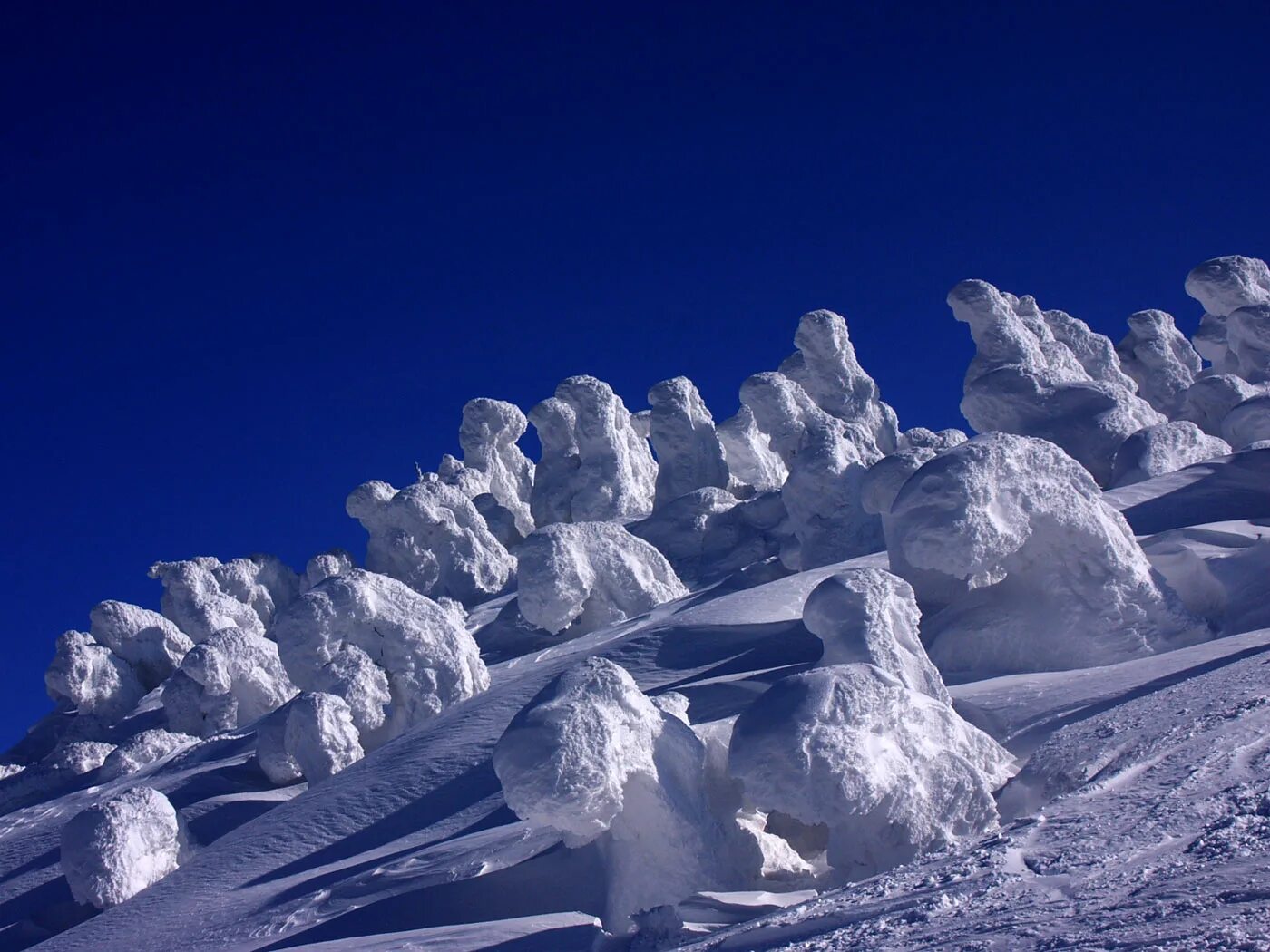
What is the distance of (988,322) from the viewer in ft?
85.0

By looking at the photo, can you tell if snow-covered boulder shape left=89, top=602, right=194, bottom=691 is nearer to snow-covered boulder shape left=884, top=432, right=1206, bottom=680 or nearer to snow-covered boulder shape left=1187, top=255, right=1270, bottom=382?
snow-covered boulder shape left=884, top=432, right=1206, bottom=680

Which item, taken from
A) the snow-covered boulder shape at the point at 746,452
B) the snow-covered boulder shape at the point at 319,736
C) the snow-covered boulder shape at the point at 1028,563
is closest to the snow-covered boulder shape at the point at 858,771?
the snow-covered boulder shape at the point at 1028,563

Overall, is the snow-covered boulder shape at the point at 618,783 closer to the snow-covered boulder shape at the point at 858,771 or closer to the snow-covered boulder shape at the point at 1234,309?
Result: the snow-covered boulder shape at the point at 858,771

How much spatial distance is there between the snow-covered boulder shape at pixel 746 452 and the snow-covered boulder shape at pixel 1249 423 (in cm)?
1102

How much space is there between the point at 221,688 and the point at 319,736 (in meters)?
6.68

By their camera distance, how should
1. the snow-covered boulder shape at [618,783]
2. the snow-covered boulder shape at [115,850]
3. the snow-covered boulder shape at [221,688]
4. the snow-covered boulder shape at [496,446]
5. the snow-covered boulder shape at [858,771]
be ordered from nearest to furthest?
the snow-covered boulder shape at [858,771]
the snow-covered boulder shape at [618,783]
the snow-covered boulder shape at [115,850]
the snow-covered boulder shape at [221,688]
the snow-covered boulder shape at [496,446]

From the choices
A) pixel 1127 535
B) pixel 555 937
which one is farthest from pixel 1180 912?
pixel 1127 535

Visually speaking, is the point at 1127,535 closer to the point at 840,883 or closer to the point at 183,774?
the point at 840,883

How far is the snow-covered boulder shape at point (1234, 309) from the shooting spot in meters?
25.1

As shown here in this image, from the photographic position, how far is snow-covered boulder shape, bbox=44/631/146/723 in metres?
23.0

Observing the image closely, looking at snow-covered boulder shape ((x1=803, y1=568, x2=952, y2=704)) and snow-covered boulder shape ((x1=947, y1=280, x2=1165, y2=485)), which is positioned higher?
snow-covered boulder shape ((x1=947, y1=280, x2=1165, y2=485))

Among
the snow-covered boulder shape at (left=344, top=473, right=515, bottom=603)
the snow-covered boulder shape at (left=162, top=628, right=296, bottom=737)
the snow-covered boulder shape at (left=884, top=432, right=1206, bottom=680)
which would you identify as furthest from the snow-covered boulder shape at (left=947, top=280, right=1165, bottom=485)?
the snow-covered boulder shape at (left=162, top=628, right=296, bottom=737)

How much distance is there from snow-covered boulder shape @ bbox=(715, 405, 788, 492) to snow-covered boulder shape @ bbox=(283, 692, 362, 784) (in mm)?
16795

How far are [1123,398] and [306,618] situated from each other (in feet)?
47.3
